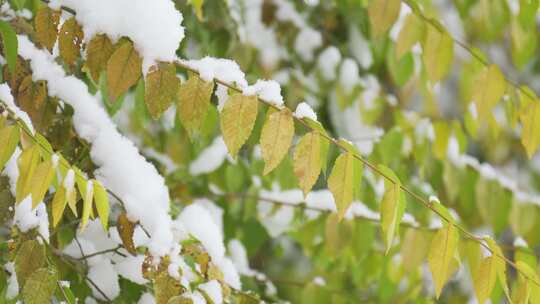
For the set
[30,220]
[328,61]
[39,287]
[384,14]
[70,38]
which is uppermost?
[328,61]

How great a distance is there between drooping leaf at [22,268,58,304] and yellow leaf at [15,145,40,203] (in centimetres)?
12

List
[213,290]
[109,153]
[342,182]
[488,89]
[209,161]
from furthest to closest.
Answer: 1. [209,161]
2. [488,89]
3. [109,153]
4. [213,290]
5. [342,182]

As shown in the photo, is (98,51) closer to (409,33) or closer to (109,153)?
(109,153)

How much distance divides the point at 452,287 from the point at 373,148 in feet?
3.56

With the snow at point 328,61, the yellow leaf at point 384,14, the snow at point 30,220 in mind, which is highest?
the snow at point 328,61

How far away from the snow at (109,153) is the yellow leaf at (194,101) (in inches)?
8.9

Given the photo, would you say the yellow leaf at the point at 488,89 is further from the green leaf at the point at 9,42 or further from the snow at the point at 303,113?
the green leaf at the point at 9,42

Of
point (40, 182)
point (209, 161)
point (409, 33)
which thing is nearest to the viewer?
point (40, 182)

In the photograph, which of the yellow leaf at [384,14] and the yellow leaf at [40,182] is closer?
the yellow leaf at [40,182]

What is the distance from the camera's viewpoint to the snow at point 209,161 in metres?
2.08

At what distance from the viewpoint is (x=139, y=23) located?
1200 mm

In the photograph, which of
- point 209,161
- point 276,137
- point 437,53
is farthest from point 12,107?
point 209,161

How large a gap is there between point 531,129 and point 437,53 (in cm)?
23

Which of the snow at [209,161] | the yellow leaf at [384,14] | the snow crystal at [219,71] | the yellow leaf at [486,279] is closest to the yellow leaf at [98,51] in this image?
the snow crystal at [219,71]
